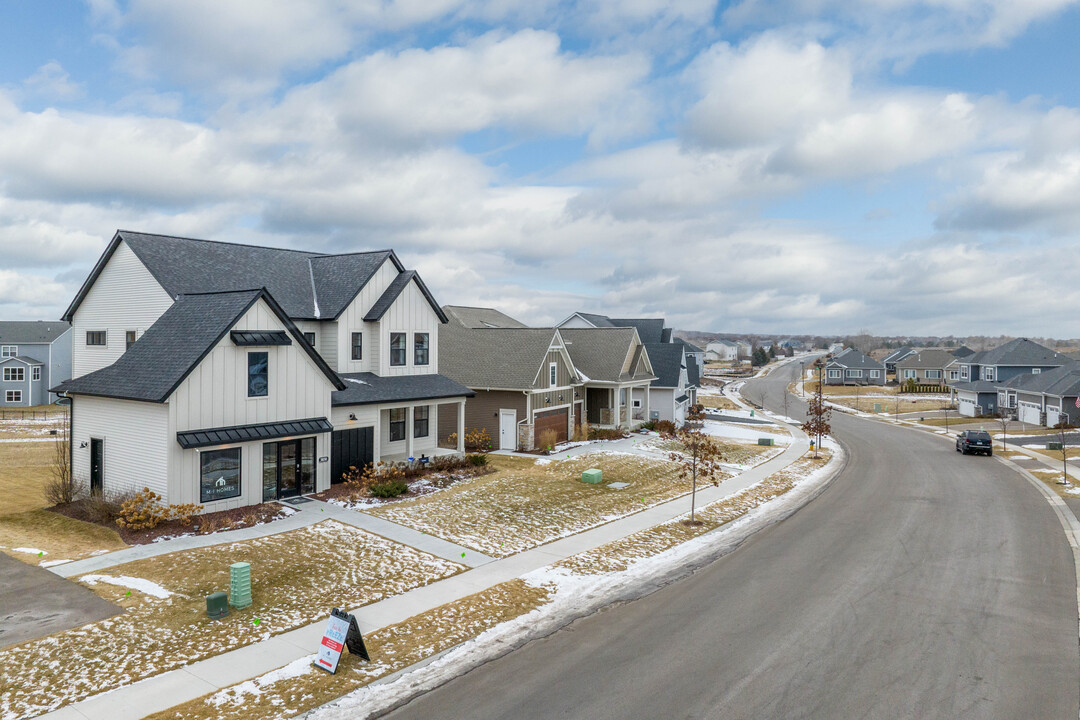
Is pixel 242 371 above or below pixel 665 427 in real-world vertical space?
above

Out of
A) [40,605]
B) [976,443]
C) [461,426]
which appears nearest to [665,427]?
[976,443]

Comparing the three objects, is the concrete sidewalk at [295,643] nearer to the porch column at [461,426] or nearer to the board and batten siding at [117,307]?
the porch column at [461,426]

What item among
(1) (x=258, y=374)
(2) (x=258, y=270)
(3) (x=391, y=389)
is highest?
(2) (x=258, y=270)

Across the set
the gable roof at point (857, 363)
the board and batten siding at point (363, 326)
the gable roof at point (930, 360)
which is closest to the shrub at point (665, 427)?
the board and batten siding at point (363, 326)

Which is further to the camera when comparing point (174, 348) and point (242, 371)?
point (242, 371)

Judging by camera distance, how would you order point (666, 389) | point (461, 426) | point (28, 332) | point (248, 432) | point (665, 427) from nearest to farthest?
point (248, 432) < point (461, 426) < point (665, 427) < point (666, 389) < point (28, 332)

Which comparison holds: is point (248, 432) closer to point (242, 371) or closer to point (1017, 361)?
point (242, 371)
